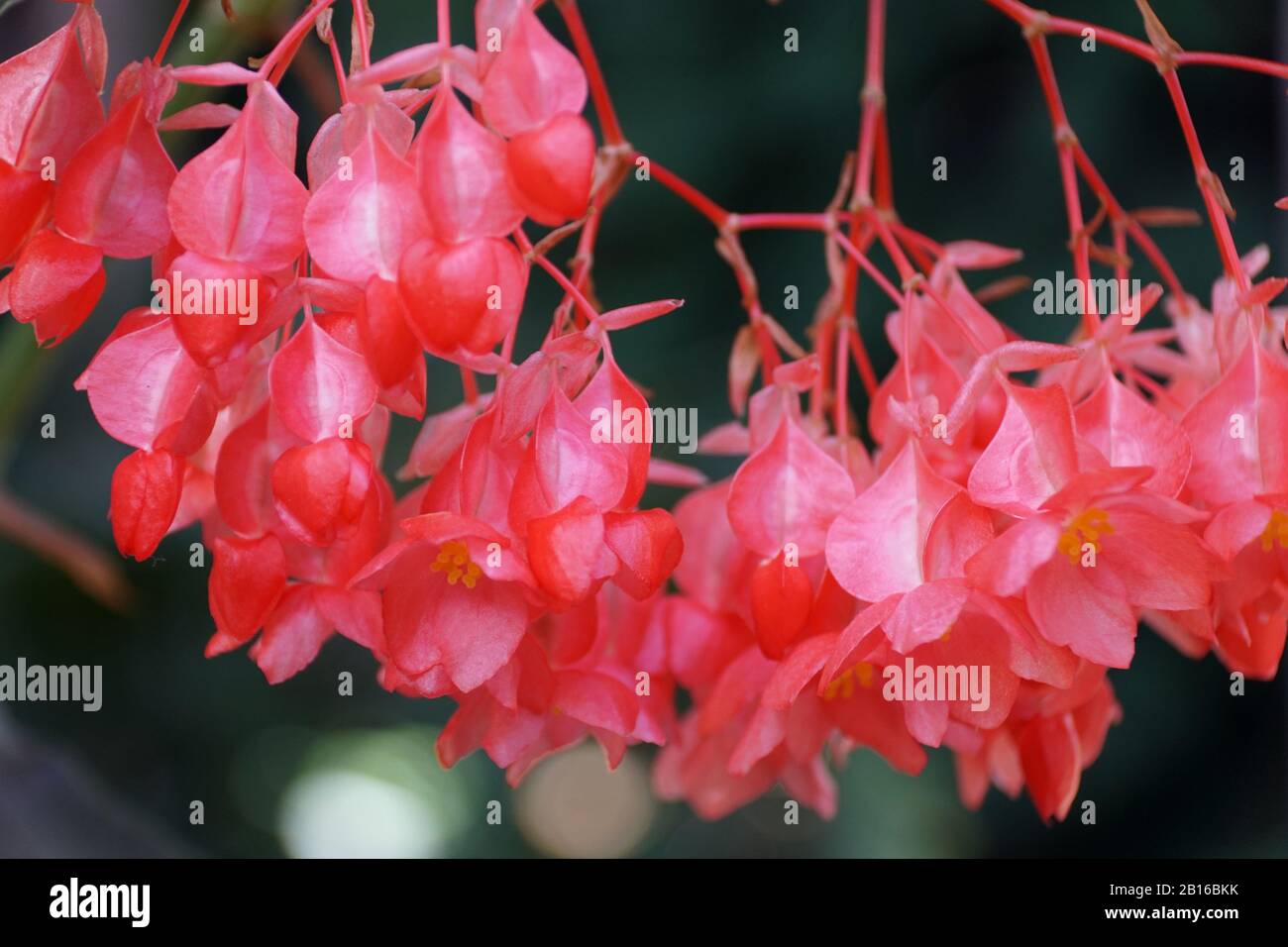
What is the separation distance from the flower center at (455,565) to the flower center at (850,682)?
0.52ft

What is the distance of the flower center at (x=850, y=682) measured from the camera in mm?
515

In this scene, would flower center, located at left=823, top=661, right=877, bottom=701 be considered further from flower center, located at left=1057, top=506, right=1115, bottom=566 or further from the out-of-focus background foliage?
the out-of-focus background foliage

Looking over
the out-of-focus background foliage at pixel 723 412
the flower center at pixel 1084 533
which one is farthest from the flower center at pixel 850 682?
the out-of-focus background foliage at pixel 723 412

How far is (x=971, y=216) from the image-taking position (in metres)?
1.02

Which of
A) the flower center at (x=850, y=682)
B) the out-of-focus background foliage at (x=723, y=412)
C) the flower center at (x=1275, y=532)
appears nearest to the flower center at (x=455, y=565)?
the flower center at (x=850, y=682)

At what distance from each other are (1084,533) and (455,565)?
207 millimetres

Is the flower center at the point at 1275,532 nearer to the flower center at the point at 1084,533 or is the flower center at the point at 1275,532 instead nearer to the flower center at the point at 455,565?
the flower center at the point at 1084,533

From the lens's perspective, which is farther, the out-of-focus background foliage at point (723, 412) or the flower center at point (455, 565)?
the out-of-focus background foliage at point (723, 412)

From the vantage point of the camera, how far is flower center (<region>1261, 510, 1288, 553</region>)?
442 millimetres

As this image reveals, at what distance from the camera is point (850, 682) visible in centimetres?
52

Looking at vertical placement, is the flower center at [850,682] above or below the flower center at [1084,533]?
below

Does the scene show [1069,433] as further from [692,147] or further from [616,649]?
[692,147]

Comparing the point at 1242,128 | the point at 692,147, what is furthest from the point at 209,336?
the point at 1242,128

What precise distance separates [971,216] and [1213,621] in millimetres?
595
